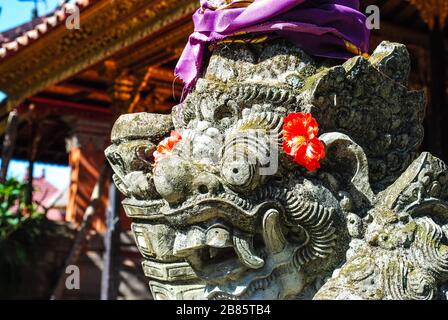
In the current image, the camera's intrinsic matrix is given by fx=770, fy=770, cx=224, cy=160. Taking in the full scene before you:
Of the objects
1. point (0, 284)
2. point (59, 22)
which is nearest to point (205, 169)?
point (59, 22)

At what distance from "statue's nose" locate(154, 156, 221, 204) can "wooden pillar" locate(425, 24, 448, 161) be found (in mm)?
4693

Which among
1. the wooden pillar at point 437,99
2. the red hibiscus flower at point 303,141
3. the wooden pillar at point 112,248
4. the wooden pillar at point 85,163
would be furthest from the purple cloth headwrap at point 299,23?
the wooden pillar at point 85,163

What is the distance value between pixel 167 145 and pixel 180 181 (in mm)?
277

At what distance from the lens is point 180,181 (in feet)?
6.51

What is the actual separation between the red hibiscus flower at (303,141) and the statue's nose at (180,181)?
0.21 m

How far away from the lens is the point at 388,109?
226 cm

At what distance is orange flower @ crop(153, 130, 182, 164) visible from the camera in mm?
2211

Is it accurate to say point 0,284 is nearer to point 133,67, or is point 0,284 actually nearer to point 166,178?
point 133,67

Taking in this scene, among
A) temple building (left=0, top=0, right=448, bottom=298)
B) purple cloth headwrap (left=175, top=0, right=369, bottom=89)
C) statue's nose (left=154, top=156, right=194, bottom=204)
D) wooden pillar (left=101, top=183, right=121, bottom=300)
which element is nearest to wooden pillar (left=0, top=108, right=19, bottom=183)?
temple building (left=0, top=0, right=448, bottom=298)

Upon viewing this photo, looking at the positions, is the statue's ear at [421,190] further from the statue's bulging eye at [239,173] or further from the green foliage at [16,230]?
the green foliage at [16,230]

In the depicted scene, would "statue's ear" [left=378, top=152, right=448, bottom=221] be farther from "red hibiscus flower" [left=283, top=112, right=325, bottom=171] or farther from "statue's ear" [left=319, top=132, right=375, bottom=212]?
"red hibiscus flower" [left=283, top=112, right=325, bottom=171]

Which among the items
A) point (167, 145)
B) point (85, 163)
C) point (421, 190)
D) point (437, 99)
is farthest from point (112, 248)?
point (421, 190)

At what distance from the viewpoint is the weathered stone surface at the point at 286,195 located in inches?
77.0

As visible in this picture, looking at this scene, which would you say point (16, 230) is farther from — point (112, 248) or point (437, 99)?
point (437, 99)
